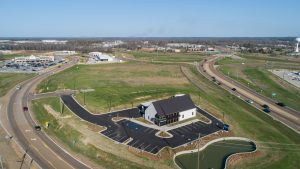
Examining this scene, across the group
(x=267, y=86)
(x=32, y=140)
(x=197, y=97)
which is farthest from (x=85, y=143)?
(x=267, y=86)

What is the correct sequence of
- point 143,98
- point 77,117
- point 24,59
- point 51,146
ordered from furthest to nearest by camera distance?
point 24,59 → point 143,98 → point 77,117 → point 51,146

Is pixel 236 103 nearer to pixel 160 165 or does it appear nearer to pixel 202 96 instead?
pixel 202 96

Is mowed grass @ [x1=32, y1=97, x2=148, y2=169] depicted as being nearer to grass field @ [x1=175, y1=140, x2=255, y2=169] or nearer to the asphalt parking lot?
the asphalt parking lot

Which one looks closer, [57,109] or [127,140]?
[127,140]

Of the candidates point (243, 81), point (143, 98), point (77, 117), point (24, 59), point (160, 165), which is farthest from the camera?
point (24, 59)

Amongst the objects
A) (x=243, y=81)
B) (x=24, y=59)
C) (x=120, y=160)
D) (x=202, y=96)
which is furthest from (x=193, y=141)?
(x=24, y=59)

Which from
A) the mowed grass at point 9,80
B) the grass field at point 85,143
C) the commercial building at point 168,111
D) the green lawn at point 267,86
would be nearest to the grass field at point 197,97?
the commercial building at point 168,111

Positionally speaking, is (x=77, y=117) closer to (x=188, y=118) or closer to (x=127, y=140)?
(x=127, y=140)

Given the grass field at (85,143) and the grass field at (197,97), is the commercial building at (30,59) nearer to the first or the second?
the grass field at (197,97)
